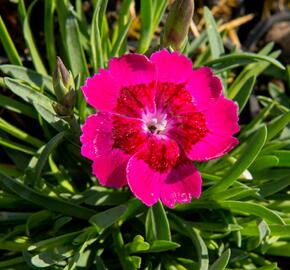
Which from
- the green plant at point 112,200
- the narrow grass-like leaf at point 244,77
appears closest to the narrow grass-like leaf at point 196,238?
the green plant at point 112,200

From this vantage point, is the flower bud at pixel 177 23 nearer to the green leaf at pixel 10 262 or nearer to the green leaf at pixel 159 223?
the green leaf at pixel 159 223

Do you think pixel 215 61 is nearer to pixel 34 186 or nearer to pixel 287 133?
pixel 287 133

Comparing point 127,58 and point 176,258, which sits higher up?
point 127,58

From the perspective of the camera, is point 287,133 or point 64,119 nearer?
point 64,119

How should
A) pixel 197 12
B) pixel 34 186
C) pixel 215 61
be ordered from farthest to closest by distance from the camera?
1. pixel 197 12
2. pixel 215 61
3. pixel 34 186

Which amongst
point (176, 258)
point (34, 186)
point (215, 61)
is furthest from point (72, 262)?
point (215, 61)

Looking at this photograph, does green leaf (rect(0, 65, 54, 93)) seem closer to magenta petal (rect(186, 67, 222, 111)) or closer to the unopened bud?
the unopened bud
